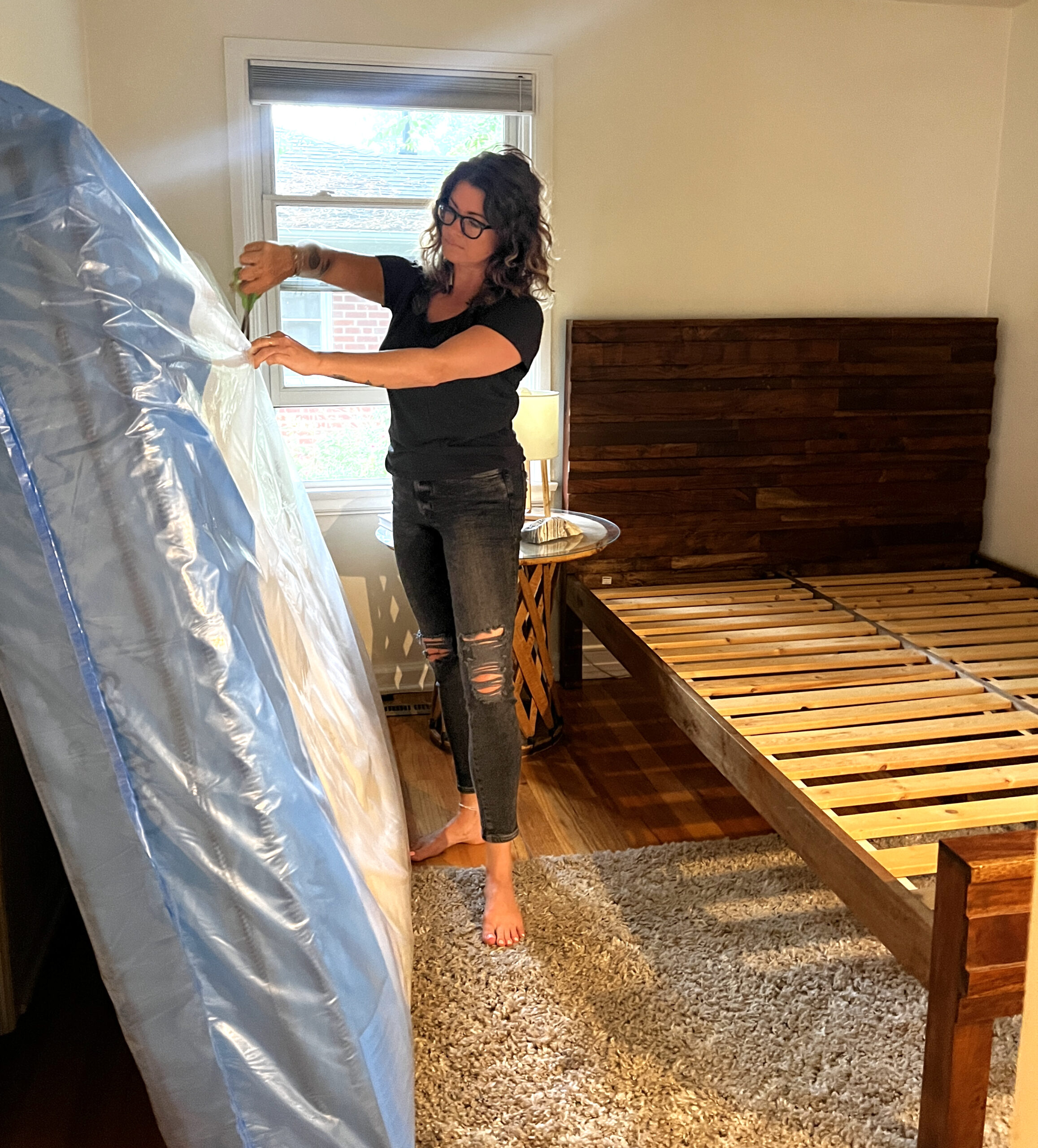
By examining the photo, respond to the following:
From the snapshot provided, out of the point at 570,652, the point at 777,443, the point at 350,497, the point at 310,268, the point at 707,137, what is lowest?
the point at 570,652

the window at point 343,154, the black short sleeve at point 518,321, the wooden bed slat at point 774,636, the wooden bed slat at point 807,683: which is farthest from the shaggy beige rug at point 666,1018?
the window at point 343,154

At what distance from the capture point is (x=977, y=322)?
3453 millimetres

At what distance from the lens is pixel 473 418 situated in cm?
191

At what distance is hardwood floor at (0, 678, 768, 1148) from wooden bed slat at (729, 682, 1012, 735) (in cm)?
35

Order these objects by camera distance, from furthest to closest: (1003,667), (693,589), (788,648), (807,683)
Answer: (693,589) < (788,648) < (1003,667) < (807,683)

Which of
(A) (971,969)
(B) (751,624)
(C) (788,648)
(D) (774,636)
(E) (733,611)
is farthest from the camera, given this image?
(E) (733,611)

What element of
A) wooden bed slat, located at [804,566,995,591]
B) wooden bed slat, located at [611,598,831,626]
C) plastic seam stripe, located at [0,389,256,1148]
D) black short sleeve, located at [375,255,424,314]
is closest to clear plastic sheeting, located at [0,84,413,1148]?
plastic seam stripe, located at [0,389,256,1148]

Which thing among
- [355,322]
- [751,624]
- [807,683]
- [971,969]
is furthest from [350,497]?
[971,969]

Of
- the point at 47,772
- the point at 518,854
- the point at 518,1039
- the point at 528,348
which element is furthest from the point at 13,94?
the point at 518,854

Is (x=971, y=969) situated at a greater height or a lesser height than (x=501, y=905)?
greater

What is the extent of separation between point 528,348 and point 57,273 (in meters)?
0.90

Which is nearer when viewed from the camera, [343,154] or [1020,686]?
[1020,686]

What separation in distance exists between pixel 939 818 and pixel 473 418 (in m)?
1.05

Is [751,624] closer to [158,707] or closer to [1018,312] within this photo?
[1018,312]
